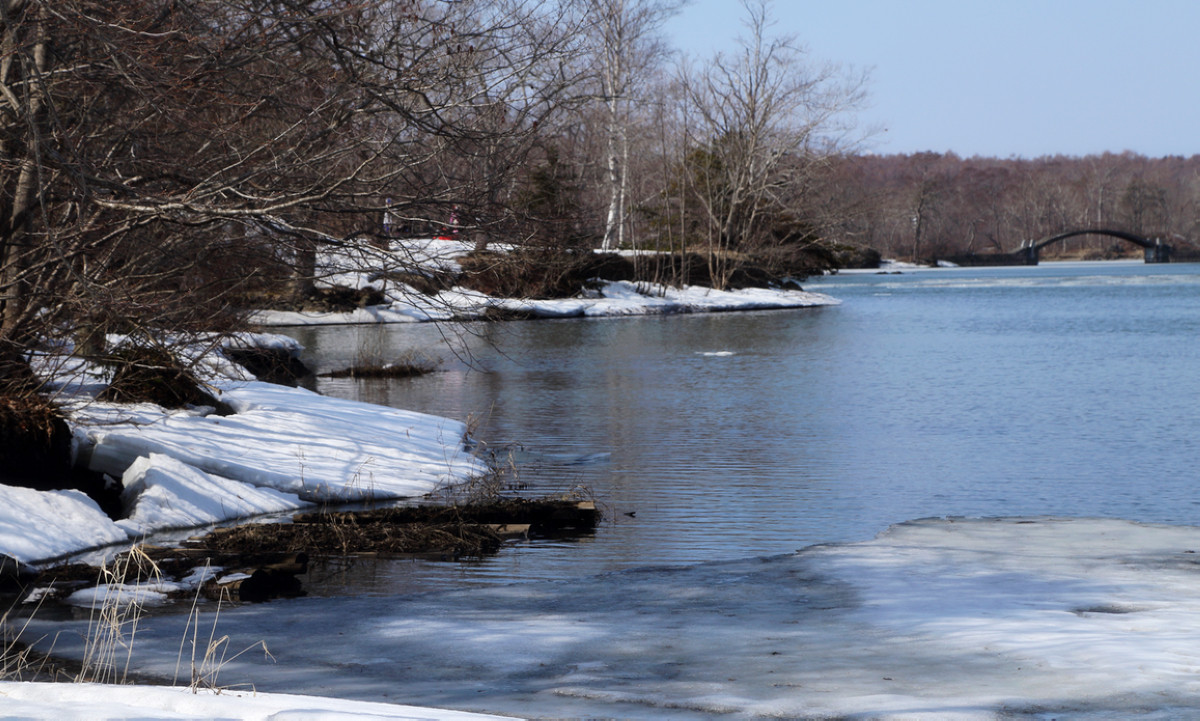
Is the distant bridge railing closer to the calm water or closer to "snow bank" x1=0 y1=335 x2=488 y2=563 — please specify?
the calm water

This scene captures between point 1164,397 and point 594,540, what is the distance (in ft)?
43.2

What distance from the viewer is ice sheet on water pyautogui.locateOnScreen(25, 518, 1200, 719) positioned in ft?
19.4

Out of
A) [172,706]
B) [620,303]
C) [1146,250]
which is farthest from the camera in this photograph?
[1146,250]

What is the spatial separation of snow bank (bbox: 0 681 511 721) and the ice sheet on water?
2.93 ft

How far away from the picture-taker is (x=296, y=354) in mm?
26328

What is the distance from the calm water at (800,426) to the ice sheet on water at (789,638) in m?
0.87

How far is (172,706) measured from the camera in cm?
484

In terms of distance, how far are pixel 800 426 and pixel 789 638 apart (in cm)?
1008

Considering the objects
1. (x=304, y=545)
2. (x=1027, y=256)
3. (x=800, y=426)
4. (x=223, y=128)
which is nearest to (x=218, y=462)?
(x=304, y=545)

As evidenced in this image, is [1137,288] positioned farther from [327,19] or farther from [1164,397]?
[327,19]

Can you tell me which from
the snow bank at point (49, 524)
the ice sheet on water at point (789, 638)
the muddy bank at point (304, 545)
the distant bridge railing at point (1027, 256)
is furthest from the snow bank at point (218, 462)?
the distant bridge railing at point (1027, 256)

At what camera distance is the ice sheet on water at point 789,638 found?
5914 mm

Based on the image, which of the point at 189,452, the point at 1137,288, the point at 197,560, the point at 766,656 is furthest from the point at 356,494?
the point at 1137,288

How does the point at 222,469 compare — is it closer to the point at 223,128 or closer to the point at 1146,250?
the point at 223,128
